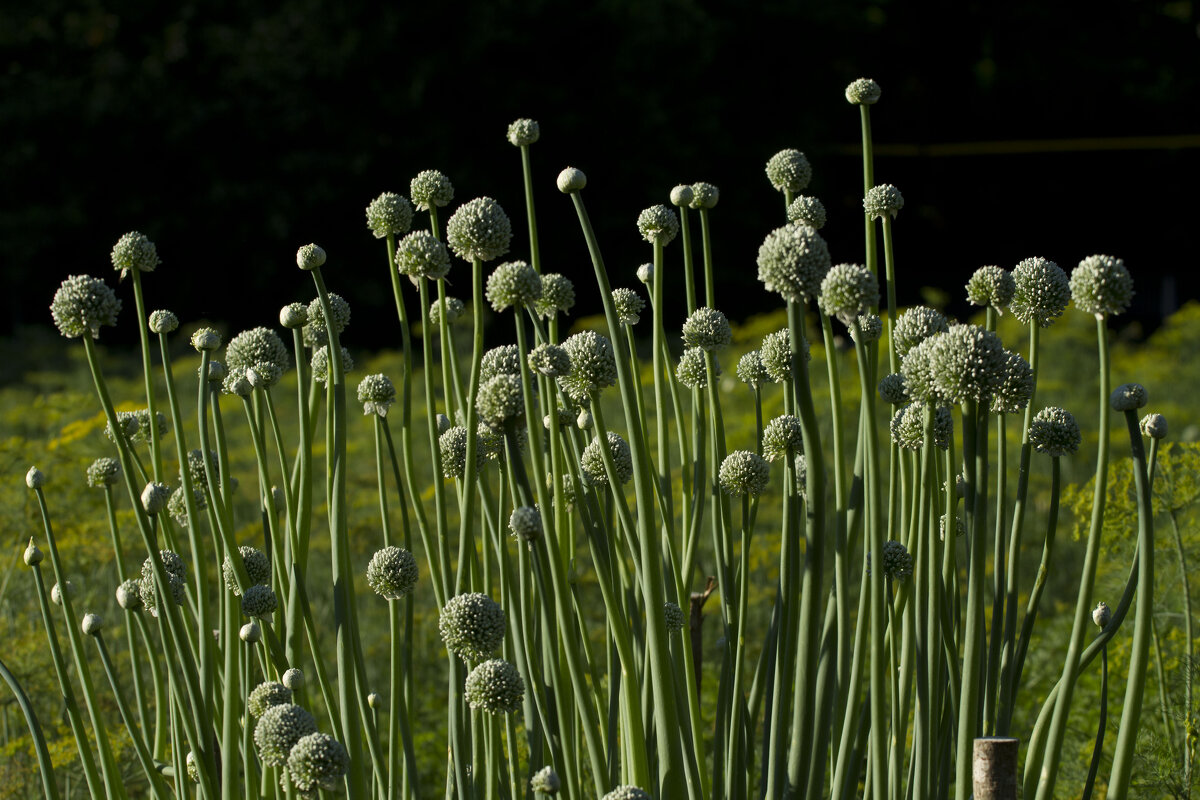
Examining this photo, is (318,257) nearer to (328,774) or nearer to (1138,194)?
(328,774)

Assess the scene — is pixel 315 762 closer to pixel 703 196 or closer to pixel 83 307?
pixel 83 307

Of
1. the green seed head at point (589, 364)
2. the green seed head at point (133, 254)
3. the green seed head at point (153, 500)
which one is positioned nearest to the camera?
the green seed head at point (589, 364)

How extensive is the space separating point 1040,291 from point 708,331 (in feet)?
1.17

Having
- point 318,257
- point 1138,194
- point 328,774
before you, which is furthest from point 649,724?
point 1138,194

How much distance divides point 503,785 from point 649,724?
0.19m

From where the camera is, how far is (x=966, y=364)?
0.89 m

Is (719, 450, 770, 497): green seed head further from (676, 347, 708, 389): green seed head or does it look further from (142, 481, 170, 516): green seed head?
(142, 481, 170, 516): green seed head

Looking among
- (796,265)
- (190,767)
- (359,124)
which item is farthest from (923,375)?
(359,124)

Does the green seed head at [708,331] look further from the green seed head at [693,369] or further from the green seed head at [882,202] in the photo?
the green seed head at [882,202]

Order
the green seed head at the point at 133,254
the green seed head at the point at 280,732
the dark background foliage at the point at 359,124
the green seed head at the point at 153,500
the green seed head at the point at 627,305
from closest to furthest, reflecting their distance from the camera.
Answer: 1. the green seed head at the point at 280,732
2. the green seed head at the point at 153,500
3. the green seed head at the point at 133,254
4. the green seed head at the point at 627,305
5. the dark background foliage at the point at 359,124

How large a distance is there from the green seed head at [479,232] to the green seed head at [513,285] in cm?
10

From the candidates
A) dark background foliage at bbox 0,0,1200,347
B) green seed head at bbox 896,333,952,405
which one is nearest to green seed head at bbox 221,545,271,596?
green seed head at bbox 896,333,952,405

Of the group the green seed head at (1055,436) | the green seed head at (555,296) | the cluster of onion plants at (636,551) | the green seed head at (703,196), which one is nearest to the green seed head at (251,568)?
the cluster of onion plants at (636,551)

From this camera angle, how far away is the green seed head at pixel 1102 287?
3.29 ft
